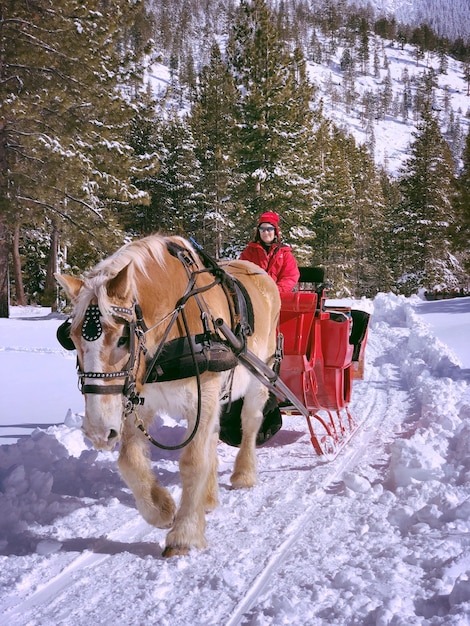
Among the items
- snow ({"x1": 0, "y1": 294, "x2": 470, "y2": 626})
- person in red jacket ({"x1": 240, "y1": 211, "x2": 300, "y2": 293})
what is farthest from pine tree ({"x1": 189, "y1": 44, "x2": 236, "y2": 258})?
snow ({"x1": 0, "y1": 294, "x2": 470, "y2": 626})

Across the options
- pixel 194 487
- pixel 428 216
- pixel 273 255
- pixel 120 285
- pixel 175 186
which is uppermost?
pixel 175 186

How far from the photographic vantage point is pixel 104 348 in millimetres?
2982

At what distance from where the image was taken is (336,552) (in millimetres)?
3352

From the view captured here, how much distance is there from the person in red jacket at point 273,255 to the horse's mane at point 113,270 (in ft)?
9.14

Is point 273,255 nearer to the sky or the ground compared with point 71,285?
nearer to the sky

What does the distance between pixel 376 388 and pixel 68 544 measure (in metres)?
6.22

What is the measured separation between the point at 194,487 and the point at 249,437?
1.61 metres

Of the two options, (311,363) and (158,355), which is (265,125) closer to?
(311,363)

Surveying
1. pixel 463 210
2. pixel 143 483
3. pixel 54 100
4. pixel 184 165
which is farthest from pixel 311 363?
pixel 463 210

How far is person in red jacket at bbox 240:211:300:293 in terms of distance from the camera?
6.33 meters

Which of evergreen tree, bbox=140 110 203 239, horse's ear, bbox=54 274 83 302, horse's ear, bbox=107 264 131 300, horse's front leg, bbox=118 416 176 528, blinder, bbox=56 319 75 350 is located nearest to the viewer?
horse's ear, bbox=107 264 131 300

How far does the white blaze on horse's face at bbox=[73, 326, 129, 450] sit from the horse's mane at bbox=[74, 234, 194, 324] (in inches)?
5.8

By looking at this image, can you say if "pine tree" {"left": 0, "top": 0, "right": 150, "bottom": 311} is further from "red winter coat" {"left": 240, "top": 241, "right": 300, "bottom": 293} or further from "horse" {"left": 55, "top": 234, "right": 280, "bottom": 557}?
"horse" {"left": 55, "top": 234, "right": 280, "bottom": 557}

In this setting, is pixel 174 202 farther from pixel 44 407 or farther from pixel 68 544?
pixel 68 544
